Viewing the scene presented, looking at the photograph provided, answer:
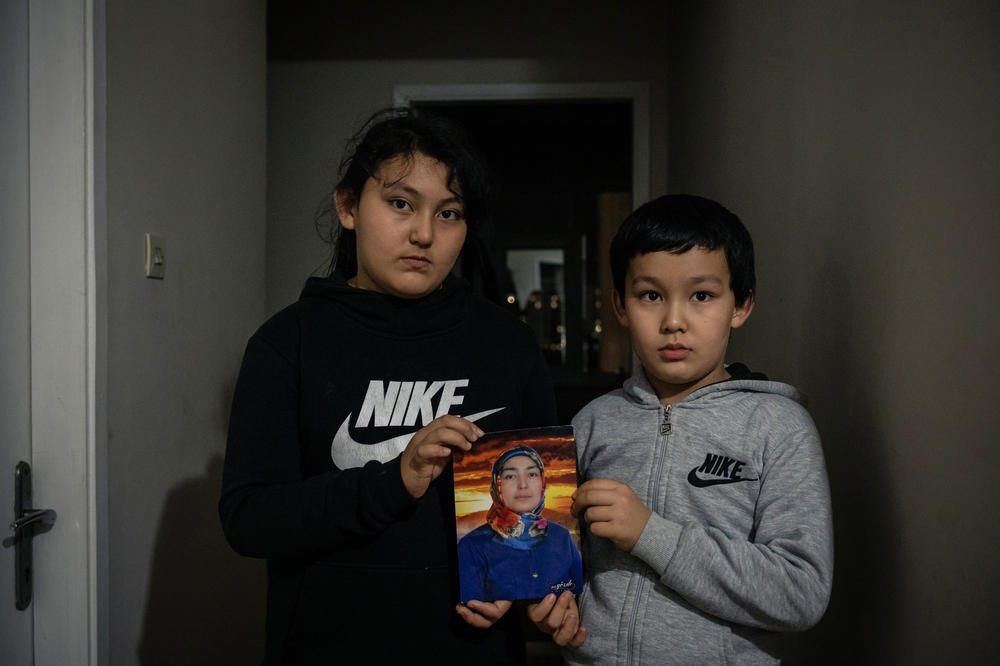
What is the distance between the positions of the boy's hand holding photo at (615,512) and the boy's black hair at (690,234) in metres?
0.34

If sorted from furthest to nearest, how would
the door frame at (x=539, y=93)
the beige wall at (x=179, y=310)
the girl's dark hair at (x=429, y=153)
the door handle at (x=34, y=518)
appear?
the door frame at (x=539, y=93)
the beige wall at (x=179, y=310)
the door handle at (x=34, y=518)
the girl's dark hair at (x=429, y=153)

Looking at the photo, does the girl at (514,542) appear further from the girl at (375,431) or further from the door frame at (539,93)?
the door frame at (539,93)

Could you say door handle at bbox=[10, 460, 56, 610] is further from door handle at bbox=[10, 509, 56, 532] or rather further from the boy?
the boy

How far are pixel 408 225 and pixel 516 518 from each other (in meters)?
0.43

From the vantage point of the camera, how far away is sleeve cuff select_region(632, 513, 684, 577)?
0.86 metres

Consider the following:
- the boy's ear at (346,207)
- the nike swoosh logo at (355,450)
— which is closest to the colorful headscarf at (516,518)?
the nike swoosh logo at (355,450)

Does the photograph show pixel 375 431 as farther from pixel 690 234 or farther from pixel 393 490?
pixel 690 234

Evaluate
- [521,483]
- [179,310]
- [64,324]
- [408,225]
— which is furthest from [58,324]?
[521,483]

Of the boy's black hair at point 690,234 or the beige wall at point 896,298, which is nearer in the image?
the beige wall at point 896,298

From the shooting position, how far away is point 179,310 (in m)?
1.79

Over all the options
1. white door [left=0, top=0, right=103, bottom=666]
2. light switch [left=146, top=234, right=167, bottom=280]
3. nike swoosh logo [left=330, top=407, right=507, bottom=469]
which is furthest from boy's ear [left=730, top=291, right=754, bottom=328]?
light switch [left=146, top=234, right=167, bottom=280]

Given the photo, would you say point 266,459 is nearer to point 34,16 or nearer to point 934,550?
point 934,550

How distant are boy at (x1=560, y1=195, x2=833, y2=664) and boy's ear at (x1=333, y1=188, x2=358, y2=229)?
0.41 m

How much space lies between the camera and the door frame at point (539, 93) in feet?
10.9
